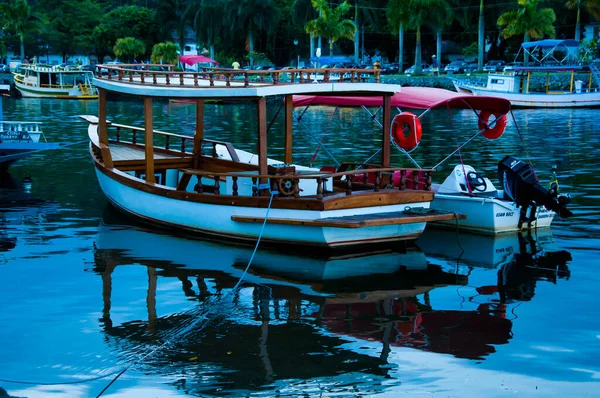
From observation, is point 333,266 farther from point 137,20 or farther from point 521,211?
point 137,20

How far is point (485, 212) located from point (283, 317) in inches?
242

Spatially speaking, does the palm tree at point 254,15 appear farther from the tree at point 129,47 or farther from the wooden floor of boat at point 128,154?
the wooden floor of boat at point 128,154

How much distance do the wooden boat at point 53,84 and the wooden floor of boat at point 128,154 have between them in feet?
165

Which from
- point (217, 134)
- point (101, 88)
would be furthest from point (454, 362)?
point (217, 134)

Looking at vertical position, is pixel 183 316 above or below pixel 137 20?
below

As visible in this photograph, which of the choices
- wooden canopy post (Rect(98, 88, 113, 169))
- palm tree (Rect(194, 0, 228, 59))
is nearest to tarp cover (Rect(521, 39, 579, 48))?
palm tree (Rect(194, 0, 228, 59))

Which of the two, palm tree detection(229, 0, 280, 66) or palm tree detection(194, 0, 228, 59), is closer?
palm tree detection(229, 0, 280, 66)

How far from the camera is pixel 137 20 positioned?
93.7 metres

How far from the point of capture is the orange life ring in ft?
50.0

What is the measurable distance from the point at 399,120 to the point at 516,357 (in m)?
7.60

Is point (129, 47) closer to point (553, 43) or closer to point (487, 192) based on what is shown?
point (553, 43)

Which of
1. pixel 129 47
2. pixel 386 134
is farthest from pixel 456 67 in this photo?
pixel 386 134

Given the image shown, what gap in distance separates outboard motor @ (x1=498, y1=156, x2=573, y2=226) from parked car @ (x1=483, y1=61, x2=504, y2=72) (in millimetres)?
53826

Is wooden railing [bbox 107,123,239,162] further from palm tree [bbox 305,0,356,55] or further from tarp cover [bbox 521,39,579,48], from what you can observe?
palm tree [bbox 305,0,356,55]
